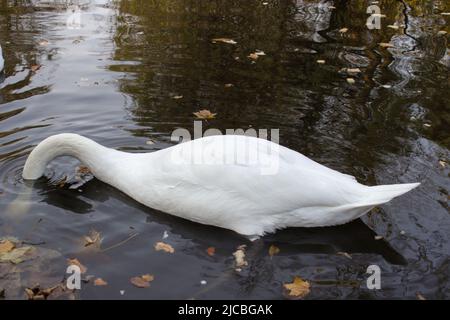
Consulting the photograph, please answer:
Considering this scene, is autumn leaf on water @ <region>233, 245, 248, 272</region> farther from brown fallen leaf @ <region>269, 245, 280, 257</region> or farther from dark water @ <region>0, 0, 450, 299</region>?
brown fallen leaf @ <region>269, 245, 280, 257</region>

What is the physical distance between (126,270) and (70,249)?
65cm

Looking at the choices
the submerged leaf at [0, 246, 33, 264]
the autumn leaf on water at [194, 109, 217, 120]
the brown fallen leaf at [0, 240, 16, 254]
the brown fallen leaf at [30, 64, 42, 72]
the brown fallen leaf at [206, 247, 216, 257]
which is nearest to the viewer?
the submerged leaf at [0, 246, 33, 264]

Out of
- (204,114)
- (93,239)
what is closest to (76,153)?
(93,239)

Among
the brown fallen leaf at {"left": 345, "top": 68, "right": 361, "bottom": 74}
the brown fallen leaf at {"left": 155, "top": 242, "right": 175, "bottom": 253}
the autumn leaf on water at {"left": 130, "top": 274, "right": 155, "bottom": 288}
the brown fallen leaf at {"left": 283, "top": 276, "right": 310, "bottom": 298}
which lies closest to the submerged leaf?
the autumn leaf on water at {"left": 130, "top": 274, "right": 155, "bottom": 288}

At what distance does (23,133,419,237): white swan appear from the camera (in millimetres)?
5801

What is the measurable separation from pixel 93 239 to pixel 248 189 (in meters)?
1.59

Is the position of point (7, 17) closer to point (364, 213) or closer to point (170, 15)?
point (170, 15)

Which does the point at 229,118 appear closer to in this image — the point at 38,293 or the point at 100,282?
the point at 100,282

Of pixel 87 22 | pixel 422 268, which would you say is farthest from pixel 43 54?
pixel 422 268

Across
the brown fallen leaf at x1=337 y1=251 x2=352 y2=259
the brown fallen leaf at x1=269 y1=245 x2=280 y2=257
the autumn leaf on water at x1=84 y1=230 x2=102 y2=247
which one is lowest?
the brown fallen leaf at x1=337 y1=251 x2=352 y2=259

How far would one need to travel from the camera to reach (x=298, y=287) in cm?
536

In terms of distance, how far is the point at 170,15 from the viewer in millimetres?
14164

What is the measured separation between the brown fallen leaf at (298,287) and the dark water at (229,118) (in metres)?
0.07

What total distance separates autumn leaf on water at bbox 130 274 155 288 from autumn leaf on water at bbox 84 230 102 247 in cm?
69
